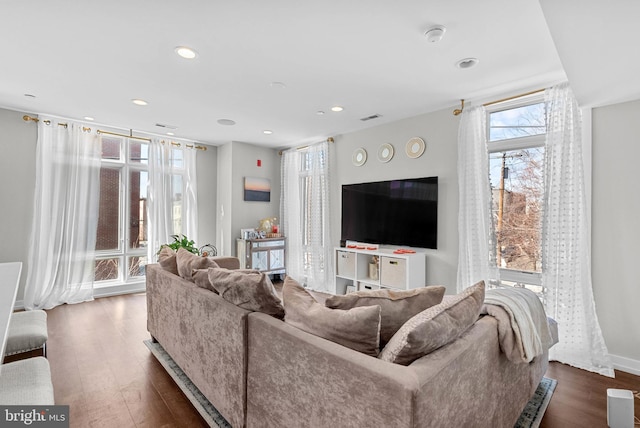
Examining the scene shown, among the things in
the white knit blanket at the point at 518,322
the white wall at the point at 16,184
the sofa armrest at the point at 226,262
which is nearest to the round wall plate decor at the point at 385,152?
the sofa armrest at the point at 226,262

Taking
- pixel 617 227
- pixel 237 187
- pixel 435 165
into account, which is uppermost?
pixel 435 165

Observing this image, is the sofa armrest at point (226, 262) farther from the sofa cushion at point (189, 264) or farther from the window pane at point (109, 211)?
the window pane at point (109, 211)

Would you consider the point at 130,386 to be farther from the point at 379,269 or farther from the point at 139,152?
the point at 139,152

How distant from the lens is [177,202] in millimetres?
5227

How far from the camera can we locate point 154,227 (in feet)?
16.1

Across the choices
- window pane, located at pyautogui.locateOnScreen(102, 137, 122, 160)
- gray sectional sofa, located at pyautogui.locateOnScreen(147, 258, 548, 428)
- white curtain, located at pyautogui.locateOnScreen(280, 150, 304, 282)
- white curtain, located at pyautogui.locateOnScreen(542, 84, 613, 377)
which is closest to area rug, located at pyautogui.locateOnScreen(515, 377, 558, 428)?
gray sectional sofa, located at pyautogui.locateOnScreen(147, 258, 548, 428)

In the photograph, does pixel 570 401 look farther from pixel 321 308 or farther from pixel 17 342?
pixel 17 342

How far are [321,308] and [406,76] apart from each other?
90.1 inches

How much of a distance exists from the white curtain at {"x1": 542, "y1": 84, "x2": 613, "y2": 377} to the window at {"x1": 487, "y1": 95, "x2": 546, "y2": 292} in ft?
0.71

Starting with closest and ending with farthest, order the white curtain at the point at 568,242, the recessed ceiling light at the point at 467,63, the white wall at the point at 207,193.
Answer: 1. the recessed ceiling light at the point at 467,63
2. the white curtain at the point at 568,242
3. the white wall at the point at 207,193

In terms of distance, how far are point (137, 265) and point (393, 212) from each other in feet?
13.3

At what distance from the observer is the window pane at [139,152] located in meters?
4.88

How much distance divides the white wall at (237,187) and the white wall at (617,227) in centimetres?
464

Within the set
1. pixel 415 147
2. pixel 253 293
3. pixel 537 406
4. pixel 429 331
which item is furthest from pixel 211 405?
pixel 415 147
